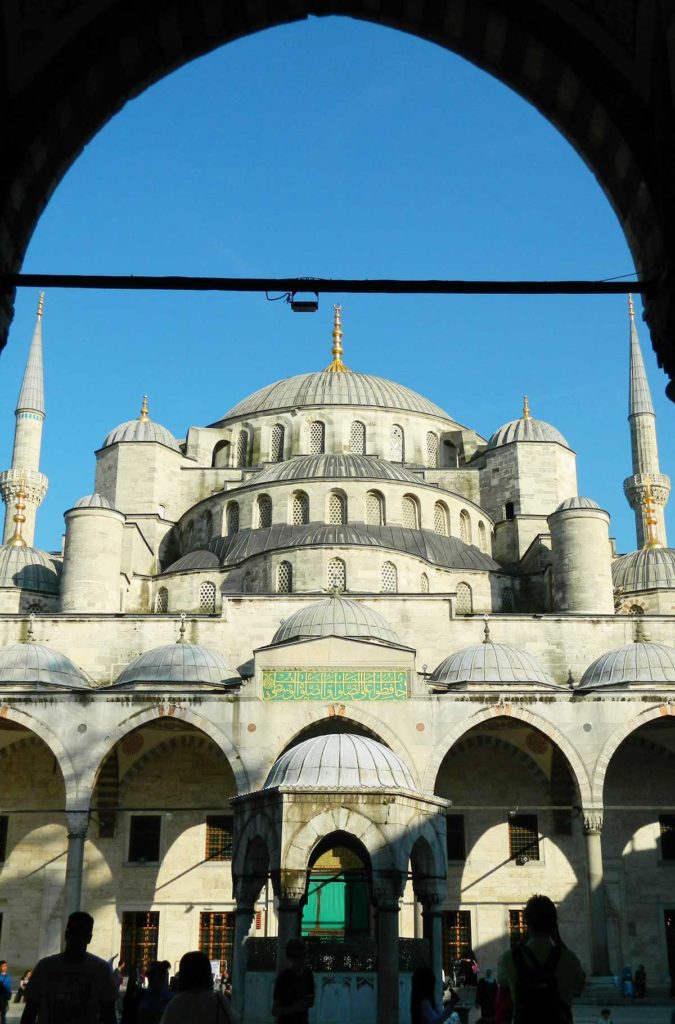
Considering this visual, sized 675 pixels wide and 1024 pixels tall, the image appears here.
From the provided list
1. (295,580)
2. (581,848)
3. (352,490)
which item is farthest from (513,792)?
(352,490)

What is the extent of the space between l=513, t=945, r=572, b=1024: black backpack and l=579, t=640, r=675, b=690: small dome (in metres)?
18.4

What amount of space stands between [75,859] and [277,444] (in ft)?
54.7

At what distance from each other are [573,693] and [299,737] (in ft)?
16.1

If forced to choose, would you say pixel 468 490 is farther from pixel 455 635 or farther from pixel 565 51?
pixel 565 51

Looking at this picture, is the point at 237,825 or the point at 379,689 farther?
the point at 379,689

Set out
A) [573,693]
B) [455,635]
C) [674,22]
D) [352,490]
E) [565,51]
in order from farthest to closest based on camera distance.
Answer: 1. [352,490]
2. [455,635]
3. [573,693]
4. [565,51]
5. [674,22]

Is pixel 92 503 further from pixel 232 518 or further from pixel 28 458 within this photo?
pixel 28 458

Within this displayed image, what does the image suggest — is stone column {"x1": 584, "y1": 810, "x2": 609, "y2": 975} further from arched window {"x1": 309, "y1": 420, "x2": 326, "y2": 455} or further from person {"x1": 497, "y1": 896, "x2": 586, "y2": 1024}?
person {"x1": 497, "y1": 896, "x2": 586, "y2": 1024}

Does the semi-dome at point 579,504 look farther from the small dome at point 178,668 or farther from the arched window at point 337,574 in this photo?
the small dome at point 178,668

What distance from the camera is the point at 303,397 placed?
120ft

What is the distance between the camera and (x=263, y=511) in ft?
98.6

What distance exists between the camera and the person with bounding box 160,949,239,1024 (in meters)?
4.43

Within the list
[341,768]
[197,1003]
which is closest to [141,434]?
[341,768]

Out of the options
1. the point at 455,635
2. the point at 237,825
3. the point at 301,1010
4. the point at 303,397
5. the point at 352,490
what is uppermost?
→ the point at 303,397
